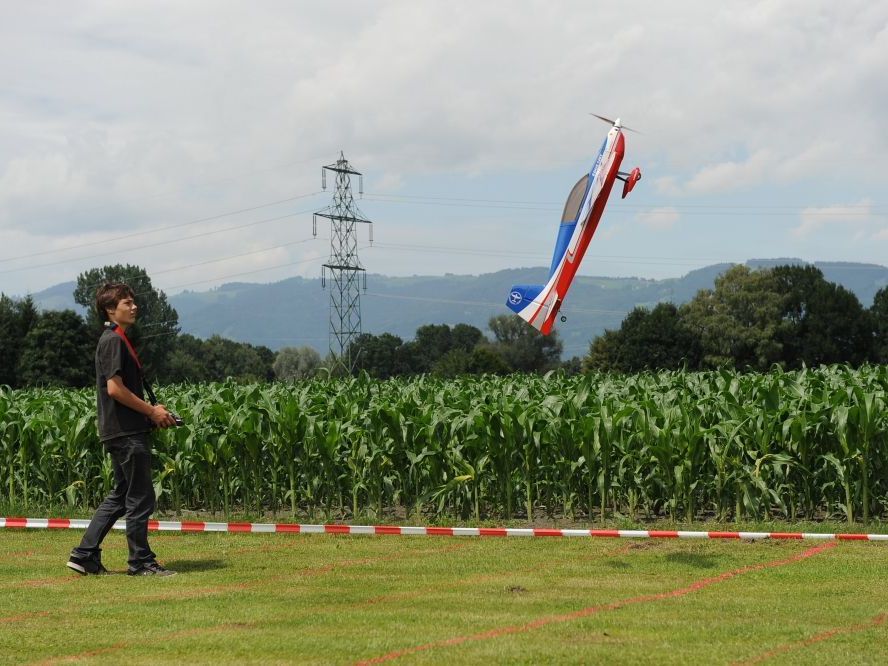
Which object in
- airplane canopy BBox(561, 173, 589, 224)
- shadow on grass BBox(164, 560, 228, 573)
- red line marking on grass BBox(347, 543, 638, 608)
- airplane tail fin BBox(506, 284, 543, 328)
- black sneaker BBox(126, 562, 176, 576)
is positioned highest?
airplane canopy BBox(561, 173, 589, 224)

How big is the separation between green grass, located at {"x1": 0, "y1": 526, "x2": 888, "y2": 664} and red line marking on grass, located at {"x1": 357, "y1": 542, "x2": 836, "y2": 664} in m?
0.02

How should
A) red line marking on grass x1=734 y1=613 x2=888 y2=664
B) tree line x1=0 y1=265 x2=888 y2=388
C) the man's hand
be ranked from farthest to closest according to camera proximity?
tree line x1=0 y1=265 x2=888 y2=388 < the man's hand < red line marking on grass x1=734 y1=613 x2=888 y2=664

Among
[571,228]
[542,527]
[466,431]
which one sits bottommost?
[542,527]

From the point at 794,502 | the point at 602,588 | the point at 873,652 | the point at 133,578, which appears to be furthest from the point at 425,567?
the point at 794,502

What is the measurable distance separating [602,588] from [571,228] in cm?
521

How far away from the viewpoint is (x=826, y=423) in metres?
12.9

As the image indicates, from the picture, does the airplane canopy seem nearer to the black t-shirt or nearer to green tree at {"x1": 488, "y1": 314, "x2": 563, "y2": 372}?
the black t-shirt

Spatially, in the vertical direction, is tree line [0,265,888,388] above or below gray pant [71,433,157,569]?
above

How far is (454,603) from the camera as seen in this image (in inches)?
328

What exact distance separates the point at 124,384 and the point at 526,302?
5535 millimetres

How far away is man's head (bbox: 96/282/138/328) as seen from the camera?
996 cm

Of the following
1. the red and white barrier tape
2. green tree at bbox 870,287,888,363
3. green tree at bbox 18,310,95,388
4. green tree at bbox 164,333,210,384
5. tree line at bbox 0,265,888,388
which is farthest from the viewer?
green tree at bbox 164,333,210,384

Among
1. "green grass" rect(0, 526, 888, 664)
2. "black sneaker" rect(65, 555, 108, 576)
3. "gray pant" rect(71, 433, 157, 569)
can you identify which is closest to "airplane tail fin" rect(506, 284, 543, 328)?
"green grass" rect(0, 526, 888, 664)

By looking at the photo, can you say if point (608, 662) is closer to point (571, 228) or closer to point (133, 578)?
point (133, 578)
